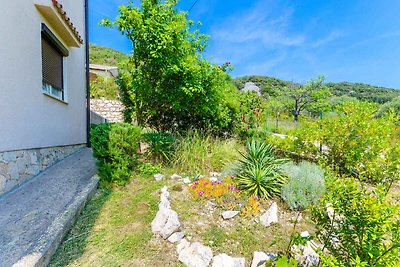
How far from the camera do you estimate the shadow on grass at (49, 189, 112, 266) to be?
10.0 feet

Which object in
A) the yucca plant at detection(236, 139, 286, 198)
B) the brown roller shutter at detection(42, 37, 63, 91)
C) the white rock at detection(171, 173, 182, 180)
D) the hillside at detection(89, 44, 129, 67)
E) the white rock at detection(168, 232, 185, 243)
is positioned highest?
the hillside at detection(89, 44, 129, 67)

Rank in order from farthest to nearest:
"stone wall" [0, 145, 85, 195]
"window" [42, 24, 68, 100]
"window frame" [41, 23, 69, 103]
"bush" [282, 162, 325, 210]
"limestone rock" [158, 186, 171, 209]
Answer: "window" [42, 24, 68, 100], "window frame" [41, 23, 69, 103], "stone wall" [0, 145, 85, 195], "bush" [282, 162, 325, 210], "limestone rock" [158, 186, 171, 209]

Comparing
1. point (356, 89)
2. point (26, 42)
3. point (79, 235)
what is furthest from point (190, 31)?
point (356, 89)

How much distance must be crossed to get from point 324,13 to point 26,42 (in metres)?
11.3

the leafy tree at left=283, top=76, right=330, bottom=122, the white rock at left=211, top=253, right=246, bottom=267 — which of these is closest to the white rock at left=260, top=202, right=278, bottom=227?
the white rock at left=211, top=253, right=246, bottom=267

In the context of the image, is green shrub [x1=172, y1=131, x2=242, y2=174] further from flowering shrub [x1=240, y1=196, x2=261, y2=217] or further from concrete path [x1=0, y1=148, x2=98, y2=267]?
concrete path [x1=0, y1=148, x2=98, y2=267]

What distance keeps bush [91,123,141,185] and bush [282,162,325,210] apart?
354 centimetres

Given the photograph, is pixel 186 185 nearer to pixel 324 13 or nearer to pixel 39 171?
pixel 39 171

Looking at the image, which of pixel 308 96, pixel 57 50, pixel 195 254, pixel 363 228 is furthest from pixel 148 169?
pixel 308 96

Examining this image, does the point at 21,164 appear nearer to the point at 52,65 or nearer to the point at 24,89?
the point at 24,89

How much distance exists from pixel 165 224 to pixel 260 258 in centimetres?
148

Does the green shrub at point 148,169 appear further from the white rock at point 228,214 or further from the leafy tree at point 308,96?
the leafy tree at point 308,96

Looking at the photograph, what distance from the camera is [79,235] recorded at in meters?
3.54

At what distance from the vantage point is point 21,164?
4.98 m
